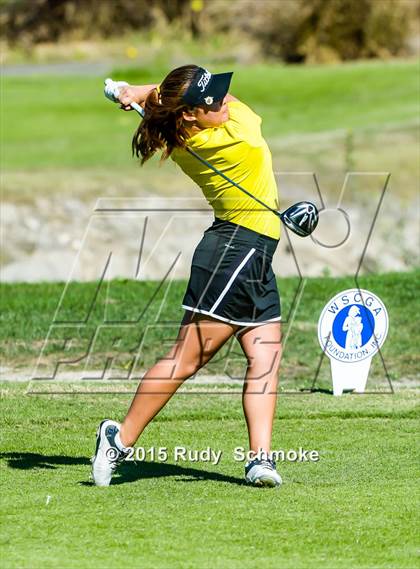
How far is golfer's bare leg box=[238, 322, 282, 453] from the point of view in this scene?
21.5 ft

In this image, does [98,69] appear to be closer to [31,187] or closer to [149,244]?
[31,187]

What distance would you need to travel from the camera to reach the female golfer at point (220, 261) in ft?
20.9

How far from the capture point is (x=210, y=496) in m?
6.18

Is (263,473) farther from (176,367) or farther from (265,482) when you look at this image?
(176,367)

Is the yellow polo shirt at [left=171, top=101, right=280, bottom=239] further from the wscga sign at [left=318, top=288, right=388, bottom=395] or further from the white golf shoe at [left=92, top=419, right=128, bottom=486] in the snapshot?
the wscga sign at [left=318, top=288, right=388, bottom=395]

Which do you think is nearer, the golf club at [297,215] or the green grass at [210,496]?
the green grass at [210,496]

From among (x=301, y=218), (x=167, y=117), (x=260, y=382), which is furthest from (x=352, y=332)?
(x=167, y=117)

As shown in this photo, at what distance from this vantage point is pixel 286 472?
6867 mm

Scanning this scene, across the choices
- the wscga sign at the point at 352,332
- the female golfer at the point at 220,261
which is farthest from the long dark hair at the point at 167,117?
the wscga sign at the point at 352,332

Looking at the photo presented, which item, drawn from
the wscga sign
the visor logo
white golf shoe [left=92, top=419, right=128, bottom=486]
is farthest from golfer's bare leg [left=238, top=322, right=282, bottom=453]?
the wscga sign

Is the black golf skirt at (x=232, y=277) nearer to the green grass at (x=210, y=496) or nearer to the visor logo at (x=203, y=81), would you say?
the visor logo at (x=203, y=81)

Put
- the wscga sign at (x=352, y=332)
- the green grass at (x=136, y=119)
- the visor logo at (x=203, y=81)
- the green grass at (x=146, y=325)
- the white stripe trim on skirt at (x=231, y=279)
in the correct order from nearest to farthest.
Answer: the visor logo at (x=203, y=81) → the white stripe trim on skirt at (x=231, y=279) → the wscga sign at (x=352, y=332) → the green grass at (x=146, y=325) → the green grass at (x=136, y=119)

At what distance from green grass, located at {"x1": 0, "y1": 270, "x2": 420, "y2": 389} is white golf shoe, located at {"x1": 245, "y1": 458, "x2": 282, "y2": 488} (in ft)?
11.3

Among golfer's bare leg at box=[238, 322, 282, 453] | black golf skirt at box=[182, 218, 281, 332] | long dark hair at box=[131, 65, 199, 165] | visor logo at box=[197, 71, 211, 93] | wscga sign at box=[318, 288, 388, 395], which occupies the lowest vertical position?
wscga sign at box=[318, 288, 388, 395]
